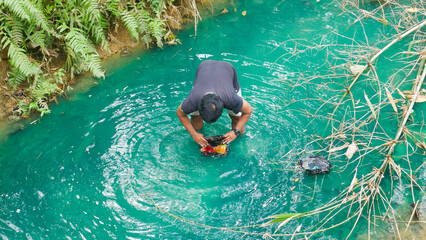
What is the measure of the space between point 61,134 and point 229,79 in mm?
2888

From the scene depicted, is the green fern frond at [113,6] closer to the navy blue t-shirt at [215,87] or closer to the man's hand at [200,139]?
the navy blue t-shirt at [215,87]

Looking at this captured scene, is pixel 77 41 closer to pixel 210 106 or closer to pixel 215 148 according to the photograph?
pixel 215 148

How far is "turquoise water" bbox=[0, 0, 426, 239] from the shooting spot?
445cm

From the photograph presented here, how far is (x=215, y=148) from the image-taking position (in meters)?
5.07

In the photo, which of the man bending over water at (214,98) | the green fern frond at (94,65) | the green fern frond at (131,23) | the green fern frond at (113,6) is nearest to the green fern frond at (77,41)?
the green fern frond at (94,65)

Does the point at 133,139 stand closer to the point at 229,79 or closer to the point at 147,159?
the point at 147,159

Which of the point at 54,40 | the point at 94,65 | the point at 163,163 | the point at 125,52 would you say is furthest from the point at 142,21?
the point at 163,163

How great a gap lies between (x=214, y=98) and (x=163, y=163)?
1.46 m

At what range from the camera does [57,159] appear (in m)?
5.28

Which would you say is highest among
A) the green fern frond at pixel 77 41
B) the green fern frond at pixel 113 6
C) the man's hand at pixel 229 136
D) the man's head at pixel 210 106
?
the green fern frond at pixel 113 6

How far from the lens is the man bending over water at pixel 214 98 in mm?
4180

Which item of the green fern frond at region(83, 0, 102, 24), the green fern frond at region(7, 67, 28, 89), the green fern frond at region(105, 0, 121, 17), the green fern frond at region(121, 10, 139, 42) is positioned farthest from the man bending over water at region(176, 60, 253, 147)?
the green fern frond at region(7, 67, 28, 89)

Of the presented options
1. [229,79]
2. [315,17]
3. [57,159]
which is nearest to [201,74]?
[229,79]

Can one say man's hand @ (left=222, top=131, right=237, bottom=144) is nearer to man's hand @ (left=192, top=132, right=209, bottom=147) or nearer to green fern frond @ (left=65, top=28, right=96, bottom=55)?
man's hand @ (left=192, top=132, right=209, bottom=147)
